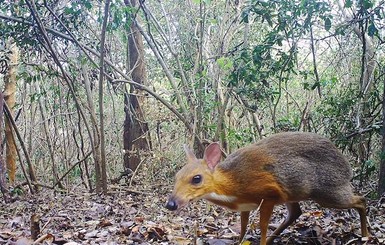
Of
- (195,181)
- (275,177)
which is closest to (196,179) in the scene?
(195,181)

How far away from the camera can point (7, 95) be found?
11.7 meters

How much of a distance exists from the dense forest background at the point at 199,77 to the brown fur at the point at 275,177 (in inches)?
53.6

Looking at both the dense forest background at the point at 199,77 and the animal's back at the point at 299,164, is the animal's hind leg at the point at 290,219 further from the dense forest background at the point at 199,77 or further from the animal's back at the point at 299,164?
the dense forest background at the point at 199,77

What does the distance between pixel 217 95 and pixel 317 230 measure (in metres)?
5.09

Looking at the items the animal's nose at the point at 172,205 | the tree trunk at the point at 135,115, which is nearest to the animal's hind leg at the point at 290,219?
the animal's nose at the point at 172,205

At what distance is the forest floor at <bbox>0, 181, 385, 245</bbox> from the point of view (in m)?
4.16

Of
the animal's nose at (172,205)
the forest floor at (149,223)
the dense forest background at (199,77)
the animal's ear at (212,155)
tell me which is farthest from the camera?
the dense forest background at (199,77)

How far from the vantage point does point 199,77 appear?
347 inches

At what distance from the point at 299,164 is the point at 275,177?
230 mm

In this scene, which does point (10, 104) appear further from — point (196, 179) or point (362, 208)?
point (362, 208)

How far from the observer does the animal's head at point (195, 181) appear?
3582 mm

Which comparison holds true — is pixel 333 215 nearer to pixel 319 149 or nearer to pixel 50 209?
pixel 319 149

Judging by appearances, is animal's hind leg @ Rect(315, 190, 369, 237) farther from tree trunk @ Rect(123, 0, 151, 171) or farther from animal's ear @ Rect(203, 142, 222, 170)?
tree trunk @ Rect(123, 0, 151, 171)

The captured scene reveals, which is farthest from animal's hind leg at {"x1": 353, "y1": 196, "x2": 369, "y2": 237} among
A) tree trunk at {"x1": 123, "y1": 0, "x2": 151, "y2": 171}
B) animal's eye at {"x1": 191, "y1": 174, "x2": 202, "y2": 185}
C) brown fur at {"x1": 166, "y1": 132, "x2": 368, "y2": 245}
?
tree trunk at {"x1": 123, "y1": 0, "x2": 151, "y2": 171}
